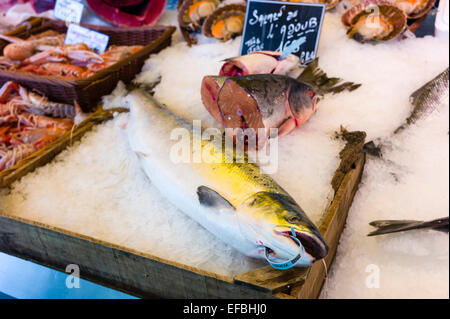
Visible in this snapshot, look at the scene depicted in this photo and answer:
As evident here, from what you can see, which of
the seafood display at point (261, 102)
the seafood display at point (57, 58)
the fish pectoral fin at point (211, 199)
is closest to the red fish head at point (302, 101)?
the seafood display at point (261, 102)

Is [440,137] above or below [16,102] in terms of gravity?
above

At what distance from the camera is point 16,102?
2357 mm

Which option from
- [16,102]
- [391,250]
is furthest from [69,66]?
[391,250]

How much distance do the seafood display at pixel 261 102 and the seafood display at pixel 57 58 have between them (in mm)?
1189

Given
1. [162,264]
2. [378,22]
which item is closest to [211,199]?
[162,264]

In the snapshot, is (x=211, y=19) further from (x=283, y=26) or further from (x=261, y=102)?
(x=261, y=102)

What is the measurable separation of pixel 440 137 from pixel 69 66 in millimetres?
2359

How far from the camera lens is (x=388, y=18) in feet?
7.27

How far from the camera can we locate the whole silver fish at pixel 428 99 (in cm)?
146

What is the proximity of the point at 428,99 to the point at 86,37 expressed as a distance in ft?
8.11

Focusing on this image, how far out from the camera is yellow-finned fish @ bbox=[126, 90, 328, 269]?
1091 mm

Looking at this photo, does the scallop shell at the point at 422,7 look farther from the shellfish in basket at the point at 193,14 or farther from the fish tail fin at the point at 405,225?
the fish tail fin at the point at 405,225
